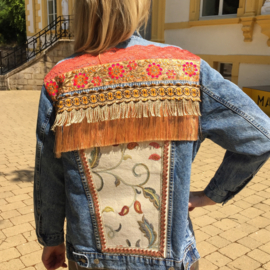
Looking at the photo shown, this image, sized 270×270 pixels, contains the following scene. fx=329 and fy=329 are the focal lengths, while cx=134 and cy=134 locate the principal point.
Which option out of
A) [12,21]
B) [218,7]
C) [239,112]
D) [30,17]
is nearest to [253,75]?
[218,7]

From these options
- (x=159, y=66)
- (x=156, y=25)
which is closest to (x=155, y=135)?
(x=159, y=66)

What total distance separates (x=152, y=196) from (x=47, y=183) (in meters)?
0.43

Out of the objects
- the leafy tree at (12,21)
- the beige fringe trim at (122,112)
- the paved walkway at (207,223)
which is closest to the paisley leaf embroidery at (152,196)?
the beige fringe trim at (122,112)

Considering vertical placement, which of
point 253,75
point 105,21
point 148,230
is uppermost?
point 105,21

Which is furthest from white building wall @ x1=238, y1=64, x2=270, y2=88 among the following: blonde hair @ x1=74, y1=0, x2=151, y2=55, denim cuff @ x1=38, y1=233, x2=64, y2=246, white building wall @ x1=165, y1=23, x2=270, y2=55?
denim cuff @ x1=38, y1=233, x2=64, y2=246

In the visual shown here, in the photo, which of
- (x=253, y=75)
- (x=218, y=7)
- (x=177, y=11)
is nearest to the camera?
(x=253, y=75)

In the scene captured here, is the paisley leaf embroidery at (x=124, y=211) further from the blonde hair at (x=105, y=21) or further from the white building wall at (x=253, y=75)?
the white building wall at (x=253, y=75)

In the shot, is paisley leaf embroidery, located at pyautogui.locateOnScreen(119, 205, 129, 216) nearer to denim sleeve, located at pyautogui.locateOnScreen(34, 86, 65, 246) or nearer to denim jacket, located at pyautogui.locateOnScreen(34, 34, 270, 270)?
denim jacket, located at pyautogui.locateOnScreen(34, 34, 270, 270)

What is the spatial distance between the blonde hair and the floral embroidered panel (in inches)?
15.3

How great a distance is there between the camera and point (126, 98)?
3.91 feet

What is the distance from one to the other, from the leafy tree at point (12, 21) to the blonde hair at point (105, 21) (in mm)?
26354

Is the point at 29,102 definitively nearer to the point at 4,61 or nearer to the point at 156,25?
the point at 156,25

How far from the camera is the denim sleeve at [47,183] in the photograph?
1.25 metres

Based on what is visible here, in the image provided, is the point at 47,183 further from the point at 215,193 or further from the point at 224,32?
the point at 224,32
